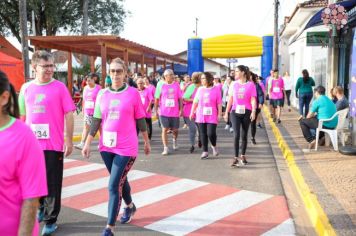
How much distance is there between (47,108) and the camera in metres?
4.81

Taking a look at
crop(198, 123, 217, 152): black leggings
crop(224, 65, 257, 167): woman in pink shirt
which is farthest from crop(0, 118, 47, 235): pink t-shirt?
crop(198, 123, 217, 152): black leggings

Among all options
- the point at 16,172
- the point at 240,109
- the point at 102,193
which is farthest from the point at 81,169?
the point at 16,172

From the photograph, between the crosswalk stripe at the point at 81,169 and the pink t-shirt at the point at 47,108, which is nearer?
the pink t-shirt at the point at 47,108

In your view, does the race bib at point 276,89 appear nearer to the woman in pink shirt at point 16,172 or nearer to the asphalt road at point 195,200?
the asphalt road at point 195,200

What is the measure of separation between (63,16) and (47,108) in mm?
29703

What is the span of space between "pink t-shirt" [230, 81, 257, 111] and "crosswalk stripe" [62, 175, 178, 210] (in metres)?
1.91

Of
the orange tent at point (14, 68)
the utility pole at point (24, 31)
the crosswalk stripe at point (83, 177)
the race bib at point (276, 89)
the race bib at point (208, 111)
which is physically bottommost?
the crosswalk stripe at point (83, 177)

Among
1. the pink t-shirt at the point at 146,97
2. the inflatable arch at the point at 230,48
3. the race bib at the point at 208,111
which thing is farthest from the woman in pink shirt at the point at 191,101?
the inflatable arch at the point at 230,48

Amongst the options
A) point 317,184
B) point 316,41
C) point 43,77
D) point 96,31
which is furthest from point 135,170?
point 96,31

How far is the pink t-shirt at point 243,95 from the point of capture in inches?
337

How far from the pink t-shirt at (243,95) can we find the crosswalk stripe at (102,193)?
6.26ft

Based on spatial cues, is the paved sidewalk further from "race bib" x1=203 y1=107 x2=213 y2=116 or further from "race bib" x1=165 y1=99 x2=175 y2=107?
"race bib" x1=165 y1=99 x2=175 y2=107

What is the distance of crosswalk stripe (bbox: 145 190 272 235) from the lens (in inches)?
204

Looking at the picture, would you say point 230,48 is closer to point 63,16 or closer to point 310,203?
point 63,16
